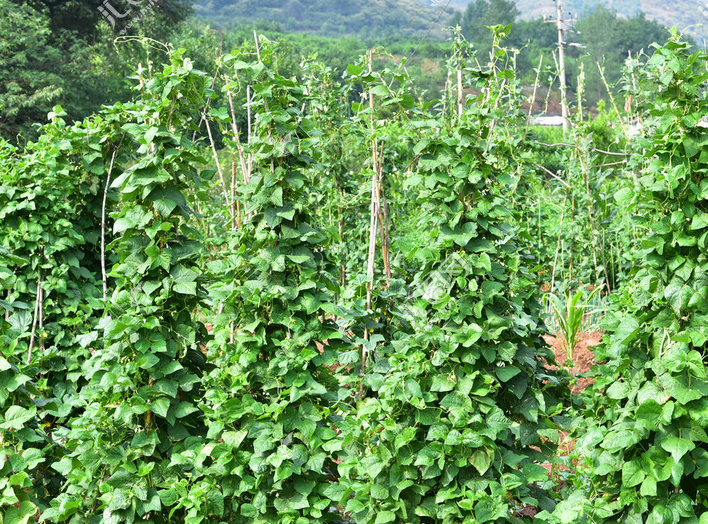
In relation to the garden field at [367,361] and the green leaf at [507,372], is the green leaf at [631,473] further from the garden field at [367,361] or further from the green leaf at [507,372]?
the green leaf at [507,372]

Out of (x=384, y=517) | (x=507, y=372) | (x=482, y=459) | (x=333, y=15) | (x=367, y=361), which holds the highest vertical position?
(x=333, y=15)

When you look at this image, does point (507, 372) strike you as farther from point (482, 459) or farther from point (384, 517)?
point (384, 517)

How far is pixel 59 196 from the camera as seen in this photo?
3.59m

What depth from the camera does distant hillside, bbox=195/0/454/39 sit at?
6794cm

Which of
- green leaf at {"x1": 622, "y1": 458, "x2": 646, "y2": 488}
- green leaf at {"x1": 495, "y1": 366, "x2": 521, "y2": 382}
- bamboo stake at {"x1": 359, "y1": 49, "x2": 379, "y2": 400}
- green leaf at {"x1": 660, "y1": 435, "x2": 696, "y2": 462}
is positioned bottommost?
green leaf at {"x1": 622, "y1": 458, "x2": 646, "y2": 488}

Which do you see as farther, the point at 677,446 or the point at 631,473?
the point at 631,473

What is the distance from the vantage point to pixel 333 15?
264ft

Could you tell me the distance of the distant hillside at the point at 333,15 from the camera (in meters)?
67.9

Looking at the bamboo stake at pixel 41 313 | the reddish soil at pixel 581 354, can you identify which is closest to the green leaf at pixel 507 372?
the reddish soil at pixel 581 354

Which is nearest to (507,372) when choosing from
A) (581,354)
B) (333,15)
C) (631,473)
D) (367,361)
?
(631,473)

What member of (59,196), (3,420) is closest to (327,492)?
(3,420)

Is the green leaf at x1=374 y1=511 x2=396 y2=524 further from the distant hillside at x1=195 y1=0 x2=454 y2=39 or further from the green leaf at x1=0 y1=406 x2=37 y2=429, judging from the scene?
the distant hillside at x1=195 y1=0 x2=454 y2=39

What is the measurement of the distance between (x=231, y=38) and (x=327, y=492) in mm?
41382

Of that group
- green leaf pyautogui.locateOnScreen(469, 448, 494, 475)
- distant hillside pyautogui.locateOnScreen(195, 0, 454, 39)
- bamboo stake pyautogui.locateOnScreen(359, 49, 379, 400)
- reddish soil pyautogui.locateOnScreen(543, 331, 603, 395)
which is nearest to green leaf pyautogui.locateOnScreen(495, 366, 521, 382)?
green leaf pyautogui.locateOnScreen(469, 448, 494, 475)
